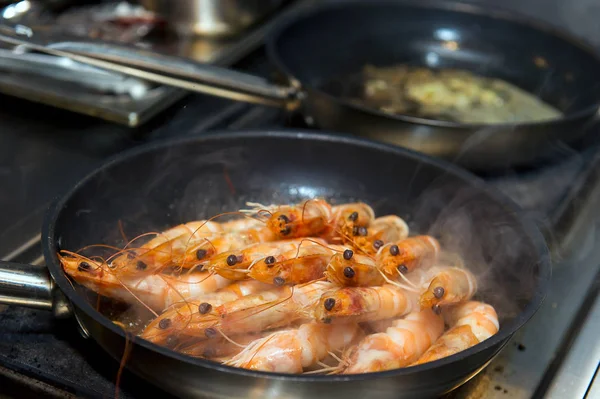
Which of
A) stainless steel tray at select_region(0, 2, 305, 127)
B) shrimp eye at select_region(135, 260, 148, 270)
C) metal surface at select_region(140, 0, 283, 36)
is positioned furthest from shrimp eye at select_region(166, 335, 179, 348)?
metal surface at select_region(140, 0, 283, 36)

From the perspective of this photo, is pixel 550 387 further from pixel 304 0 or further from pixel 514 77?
pixel 304 0

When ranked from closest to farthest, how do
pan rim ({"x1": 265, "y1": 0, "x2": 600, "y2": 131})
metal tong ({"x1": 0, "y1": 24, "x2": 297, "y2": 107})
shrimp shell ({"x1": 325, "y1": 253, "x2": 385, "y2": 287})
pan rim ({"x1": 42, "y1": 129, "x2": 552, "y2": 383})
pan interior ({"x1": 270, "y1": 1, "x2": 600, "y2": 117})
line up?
pan rim ({"x1": 42, "y1": 129, "x2": 552, "y2": 383}) → shrimp shell ({"x1": 325, "y1": 253, "x2": 385, "y2": 287}) → metal tong ({"x1": 0, "y1": 24, "x2": 297, "y2": 107}) → pan rim ({"x1": 265, "y1": 0, "x2": 600, "y2": 131}) → pan interior ({"x1": 270, "y1": 1, "x2": 600, "y2": 117})

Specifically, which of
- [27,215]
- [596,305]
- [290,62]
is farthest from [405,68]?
[27,215]

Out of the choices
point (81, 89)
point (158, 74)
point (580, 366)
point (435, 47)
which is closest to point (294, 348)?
point (580, 366)

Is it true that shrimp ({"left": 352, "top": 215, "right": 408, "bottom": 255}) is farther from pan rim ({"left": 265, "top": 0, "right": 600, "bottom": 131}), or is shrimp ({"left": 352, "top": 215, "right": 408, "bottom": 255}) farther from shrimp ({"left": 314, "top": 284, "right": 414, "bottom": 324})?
pan rim ({"left": 265, "top": 0, "right": 600, "bottom": 131})

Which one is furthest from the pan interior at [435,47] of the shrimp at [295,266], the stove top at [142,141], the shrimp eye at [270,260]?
the shrimp eye at [270,260]
